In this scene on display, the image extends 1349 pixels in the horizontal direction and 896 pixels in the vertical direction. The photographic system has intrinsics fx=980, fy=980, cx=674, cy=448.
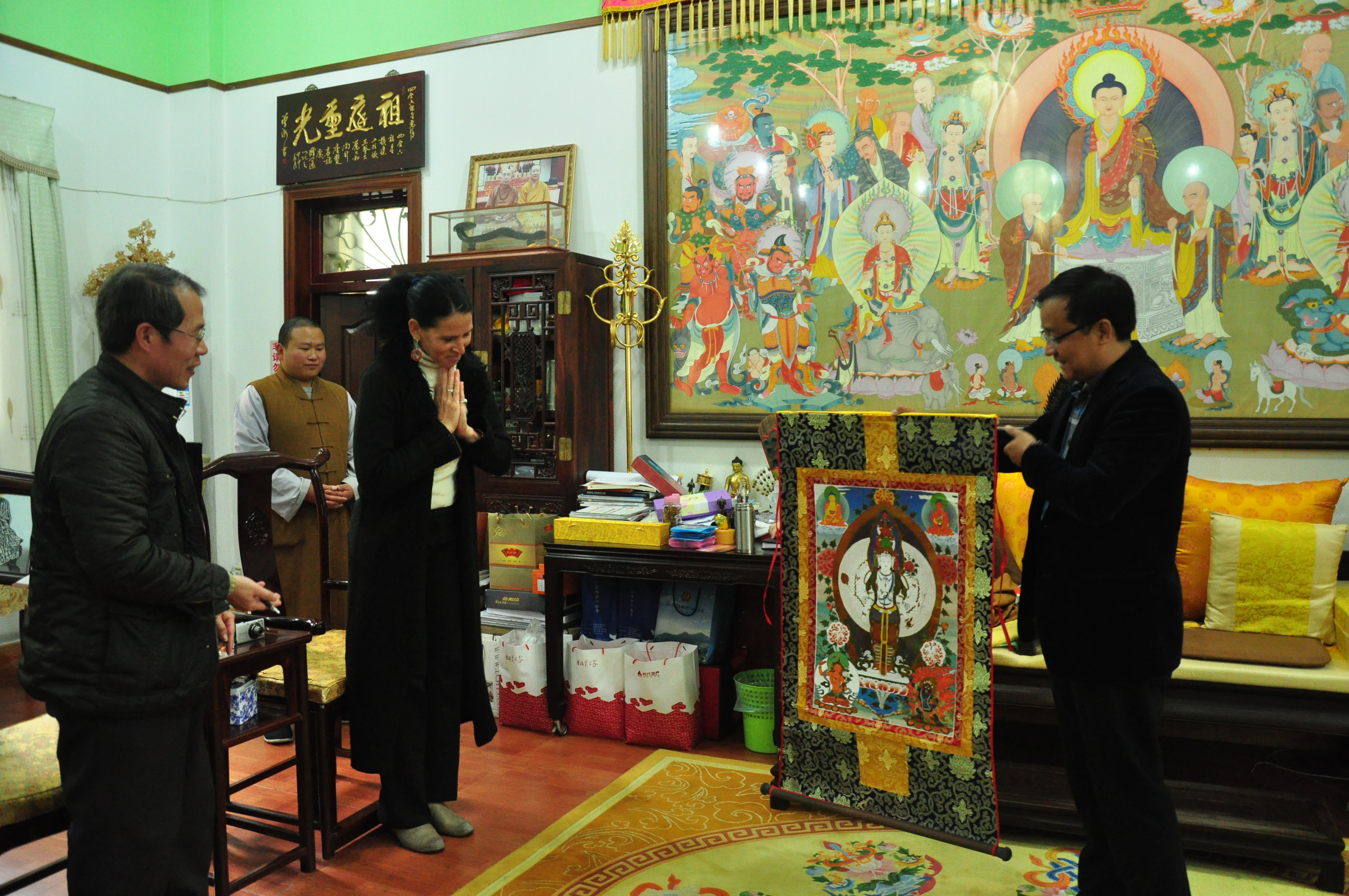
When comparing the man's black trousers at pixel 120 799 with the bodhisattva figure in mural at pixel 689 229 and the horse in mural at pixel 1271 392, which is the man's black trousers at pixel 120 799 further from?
the horse in mural at pixel 1271 392

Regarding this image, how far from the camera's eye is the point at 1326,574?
10.5ft

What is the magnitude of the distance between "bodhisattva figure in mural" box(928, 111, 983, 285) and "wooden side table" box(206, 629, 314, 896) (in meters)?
2.82

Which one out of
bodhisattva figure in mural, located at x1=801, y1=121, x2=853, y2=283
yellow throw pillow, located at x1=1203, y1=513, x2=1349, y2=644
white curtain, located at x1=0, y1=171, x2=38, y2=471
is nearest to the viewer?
yellow throw pillow, located at x1=1203, y1=513, x2=1349, y2=644

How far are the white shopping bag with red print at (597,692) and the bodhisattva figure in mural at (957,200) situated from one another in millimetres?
2064

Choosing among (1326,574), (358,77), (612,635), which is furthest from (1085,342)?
(358,77)

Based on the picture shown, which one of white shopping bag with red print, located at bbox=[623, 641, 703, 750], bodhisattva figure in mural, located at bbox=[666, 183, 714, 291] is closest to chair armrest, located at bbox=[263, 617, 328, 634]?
white shopping bag with red print, located at bbox=[623, 641, 703, 750]

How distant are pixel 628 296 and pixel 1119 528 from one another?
273 centimetres

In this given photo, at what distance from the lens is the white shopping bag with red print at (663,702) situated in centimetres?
385

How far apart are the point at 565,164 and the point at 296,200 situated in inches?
70.2

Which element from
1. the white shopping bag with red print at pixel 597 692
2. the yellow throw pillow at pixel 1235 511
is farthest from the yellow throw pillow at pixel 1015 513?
the white shopping bag with red print at pixel 597 692

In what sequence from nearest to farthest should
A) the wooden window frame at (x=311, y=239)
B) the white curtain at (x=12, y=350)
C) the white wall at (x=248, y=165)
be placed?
the white wall at (x=248, y=165), the white curtain at (x=12, y=350), the wooden window frame at (x=311, y=239)

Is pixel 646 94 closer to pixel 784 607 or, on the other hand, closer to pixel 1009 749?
pixel 784 607

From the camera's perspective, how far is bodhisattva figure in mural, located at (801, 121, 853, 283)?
4.14m

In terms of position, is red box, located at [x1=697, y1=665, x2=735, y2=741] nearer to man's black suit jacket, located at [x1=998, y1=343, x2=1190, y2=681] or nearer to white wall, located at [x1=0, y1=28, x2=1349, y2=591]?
white wall, located at [x1=0, y1=28, x2=1349, y2=591]
